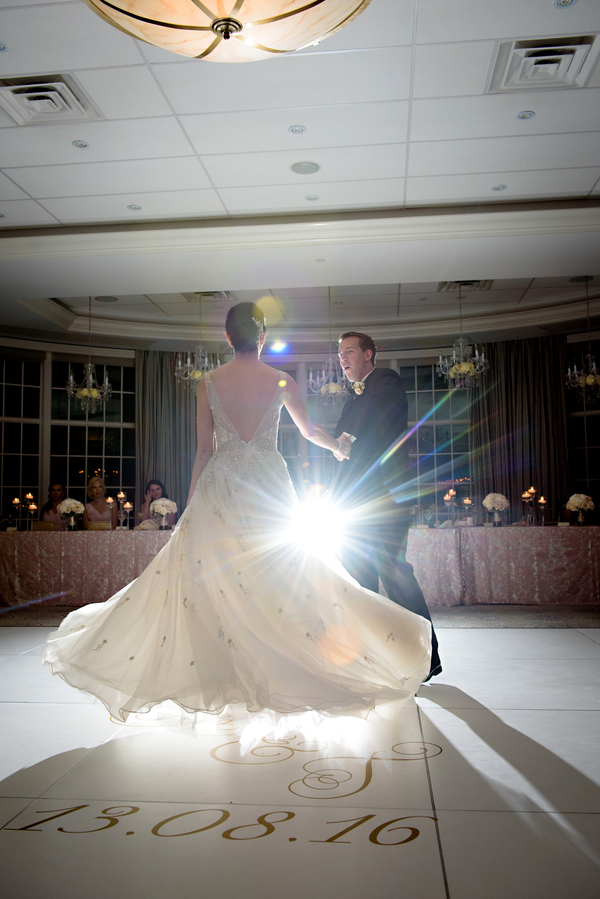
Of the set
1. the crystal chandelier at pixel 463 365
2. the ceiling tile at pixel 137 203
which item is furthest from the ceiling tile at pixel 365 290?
the ceiling tile at pixel 137 203

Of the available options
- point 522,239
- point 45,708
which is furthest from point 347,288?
point 45,708

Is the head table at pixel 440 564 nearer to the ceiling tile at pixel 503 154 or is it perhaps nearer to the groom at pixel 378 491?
the groom at pixel 378 491

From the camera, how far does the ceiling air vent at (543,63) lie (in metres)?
3.61

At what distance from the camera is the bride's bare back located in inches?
109

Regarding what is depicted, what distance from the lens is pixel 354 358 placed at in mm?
3307

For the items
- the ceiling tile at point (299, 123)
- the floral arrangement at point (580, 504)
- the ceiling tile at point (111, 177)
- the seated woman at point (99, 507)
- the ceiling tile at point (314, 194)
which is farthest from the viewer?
the seated woman at point (99, 507)

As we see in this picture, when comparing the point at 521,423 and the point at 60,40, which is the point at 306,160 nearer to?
the point at 60,40

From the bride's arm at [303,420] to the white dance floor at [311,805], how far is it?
1222mm

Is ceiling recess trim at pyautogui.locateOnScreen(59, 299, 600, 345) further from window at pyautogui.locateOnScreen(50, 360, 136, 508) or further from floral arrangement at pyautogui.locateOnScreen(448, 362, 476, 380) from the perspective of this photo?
floral arrangement at pyautogui.locateOnScreen(448, 362, 476, 380)

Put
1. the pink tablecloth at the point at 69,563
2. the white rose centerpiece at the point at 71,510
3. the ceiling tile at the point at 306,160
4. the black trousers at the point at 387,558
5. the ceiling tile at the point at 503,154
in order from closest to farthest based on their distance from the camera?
the black trousers at the point at 387,558 → the ceiling tile at the point at 503,154 → the ceiling tile at the point at 306,160 → the pink tablecloth at the point at 69,563 → the white rose centerpiece at the point at 71,510

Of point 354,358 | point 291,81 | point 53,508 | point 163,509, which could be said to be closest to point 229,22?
point 354,358

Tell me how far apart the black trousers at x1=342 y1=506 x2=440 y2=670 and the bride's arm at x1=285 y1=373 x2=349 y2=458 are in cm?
39

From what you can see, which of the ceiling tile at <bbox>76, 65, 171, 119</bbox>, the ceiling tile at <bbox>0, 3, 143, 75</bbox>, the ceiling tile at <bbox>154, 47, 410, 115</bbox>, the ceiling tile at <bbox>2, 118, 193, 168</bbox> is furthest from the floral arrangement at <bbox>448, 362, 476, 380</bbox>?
the ceiling tile at <bbox>0, 3, 143, 75</bbox>

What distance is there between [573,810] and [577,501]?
179 inches
